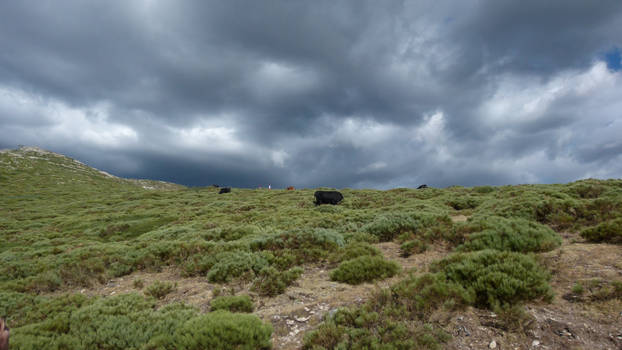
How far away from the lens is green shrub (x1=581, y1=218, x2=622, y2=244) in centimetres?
810

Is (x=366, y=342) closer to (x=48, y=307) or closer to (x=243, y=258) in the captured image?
(x=243, y=258)

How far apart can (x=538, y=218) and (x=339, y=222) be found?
9.67 m

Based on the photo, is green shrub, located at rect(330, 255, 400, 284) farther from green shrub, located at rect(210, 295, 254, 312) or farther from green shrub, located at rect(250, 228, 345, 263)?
green shrub, located at rect(210, 295, 254, 312)

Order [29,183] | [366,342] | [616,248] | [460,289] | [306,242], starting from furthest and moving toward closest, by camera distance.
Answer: [29,183]
[306,242]
[616,248]
[460,289]
[366,342]

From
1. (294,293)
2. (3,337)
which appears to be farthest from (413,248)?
(3,337)

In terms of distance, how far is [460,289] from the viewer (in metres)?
5.70

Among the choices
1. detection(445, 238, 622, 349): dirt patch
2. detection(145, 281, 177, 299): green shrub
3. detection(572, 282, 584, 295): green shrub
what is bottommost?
detection(145, 281, 177, 299): green shrub

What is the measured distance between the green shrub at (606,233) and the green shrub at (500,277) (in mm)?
4316

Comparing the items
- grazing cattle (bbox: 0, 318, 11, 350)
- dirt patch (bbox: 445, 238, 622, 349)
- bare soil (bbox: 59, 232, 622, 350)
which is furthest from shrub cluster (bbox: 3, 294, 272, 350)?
dirt patch (bbox: 445, 238, 622, 349)

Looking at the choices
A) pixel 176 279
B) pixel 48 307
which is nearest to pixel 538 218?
pixel 176 279

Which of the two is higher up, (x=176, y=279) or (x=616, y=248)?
(x=616, y=248)

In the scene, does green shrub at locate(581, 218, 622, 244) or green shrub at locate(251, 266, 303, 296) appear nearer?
green shrub at locate(251, 266, 303, 296)

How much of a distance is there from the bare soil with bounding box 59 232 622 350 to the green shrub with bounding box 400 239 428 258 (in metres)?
0.21

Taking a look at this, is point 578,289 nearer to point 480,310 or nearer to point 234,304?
point 480,310
